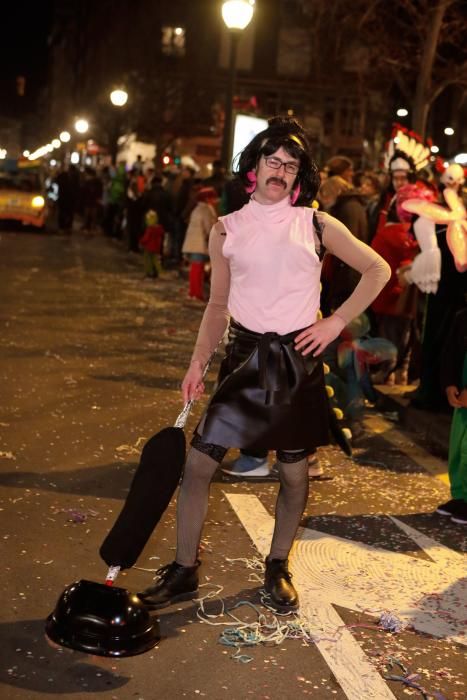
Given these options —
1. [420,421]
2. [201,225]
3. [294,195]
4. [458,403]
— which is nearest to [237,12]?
[201,225]

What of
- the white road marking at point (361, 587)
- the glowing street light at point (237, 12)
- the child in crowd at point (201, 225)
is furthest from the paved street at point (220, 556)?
the glowing street light at point (237, 12)

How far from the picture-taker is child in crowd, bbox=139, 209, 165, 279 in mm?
21000

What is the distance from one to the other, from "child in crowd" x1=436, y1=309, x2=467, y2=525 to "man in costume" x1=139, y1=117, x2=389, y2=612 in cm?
191

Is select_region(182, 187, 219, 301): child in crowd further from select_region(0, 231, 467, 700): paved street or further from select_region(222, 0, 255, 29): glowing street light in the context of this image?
select_region(0, 231, 467, 700): paved street

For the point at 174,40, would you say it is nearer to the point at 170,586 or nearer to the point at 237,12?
the point at 237,12

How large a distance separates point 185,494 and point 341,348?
3.49 meters

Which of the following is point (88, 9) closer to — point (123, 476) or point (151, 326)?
point (151, 326)

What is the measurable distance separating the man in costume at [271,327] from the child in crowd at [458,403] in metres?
1.91

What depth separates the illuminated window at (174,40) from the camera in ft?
164

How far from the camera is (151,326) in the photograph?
14.4 metres

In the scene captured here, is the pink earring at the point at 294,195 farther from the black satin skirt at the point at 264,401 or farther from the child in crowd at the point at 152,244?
Result: the child in crowd at the point at 152,244

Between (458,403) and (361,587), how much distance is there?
1.63 metres

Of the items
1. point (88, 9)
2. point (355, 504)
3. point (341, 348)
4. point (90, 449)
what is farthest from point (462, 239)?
point (88, 9)

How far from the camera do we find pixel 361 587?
17.0 ft
